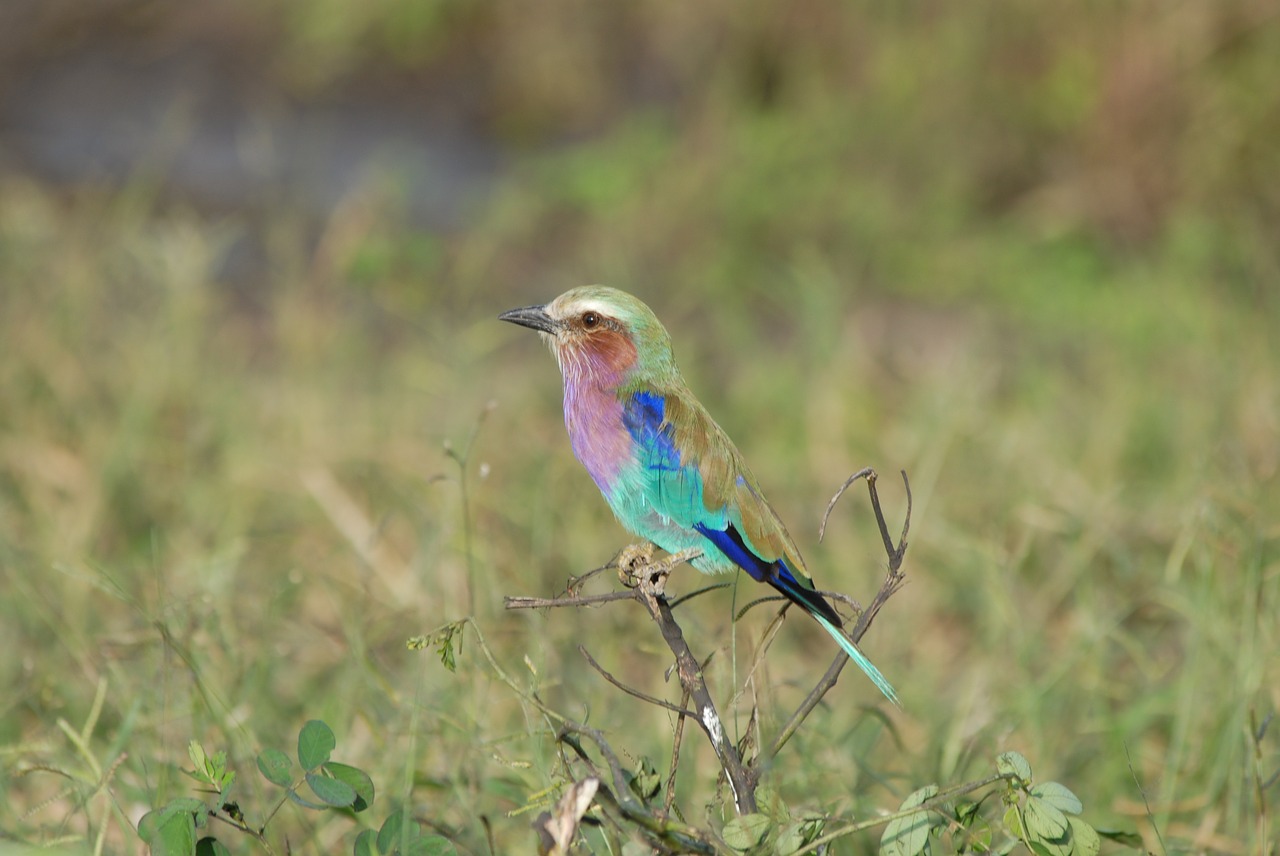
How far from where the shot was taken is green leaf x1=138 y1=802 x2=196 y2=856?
175 centimetres

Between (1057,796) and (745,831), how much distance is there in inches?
15.9

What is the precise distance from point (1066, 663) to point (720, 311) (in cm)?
352

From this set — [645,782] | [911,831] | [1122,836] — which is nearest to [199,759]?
[645,782]

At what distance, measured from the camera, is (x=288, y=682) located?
3367 mm

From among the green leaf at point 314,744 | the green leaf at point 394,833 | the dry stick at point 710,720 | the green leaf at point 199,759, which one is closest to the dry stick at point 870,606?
the dry stick at point 710,720

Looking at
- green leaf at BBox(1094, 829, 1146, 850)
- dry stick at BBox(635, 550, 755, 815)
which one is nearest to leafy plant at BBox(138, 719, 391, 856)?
dry stick at BBox(635, 550, 755, 815)

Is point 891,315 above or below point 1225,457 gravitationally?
below

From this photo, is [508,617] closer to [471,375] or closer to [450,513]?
[450,513]

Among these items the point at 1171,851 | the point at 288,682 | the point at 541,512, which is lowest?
the point at 288,682

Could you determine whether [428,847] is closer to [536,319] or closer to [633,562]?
[633,562]

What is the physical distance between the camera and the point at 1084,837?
1724 mm

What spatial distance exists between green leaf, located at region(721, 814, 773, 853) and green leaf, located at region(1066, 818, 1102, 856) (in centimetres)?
40

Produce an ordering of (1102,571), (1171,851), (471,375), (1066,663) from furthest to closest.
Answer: (471,375)
(1102,571)
(1066,663)
(1171,851)

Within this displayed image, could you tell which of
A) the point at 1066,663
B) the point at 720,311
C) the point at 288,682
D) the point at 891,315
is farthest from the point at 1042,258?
the point at 288,682
